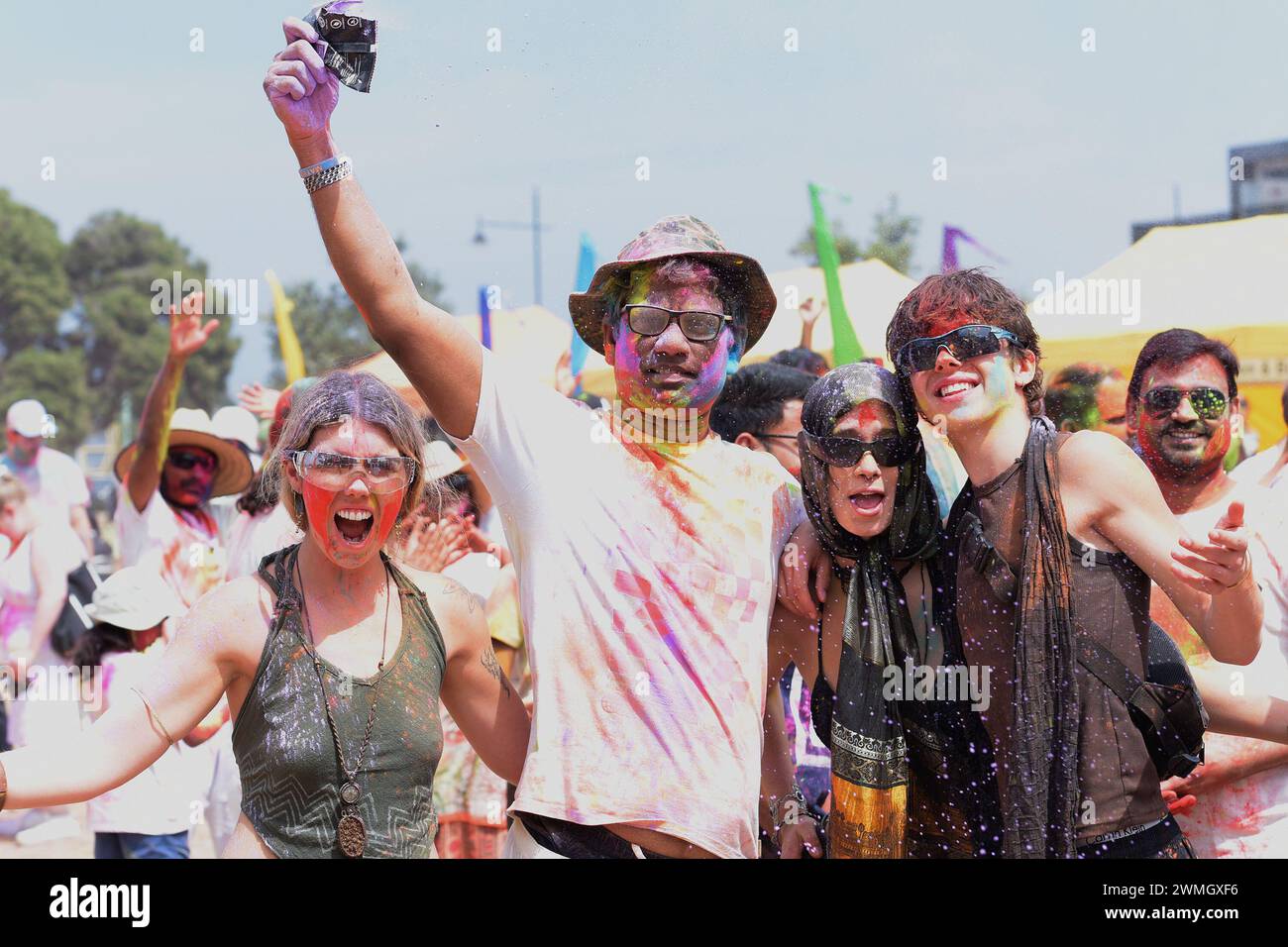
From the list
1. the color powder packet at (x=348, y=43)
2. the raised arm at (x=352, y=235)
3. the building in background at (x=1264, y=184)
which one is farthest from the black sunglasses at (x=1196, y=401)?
the building in background at (x=1264, y=184)

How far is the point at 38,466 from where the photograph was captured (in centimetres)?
846

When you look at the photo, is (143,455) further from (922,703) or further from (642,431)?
(922,703)

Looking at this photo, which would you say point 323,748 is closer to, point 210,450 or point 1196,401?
point 1196,401

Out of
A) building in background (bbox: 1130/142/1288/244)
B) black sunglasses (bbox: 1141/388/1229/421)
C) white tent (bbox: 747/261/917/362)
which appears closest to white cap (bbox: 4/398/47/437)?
white tent (bbox: 747/261/917/362)

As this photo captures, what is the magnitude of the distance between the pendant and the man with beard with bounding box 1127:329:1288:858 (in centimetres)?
197

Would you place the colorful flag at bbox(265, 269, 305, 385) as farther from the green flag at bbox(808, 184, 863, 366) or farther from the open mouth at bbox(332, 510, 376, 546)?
the open mouth at bbox(332, 510, 376, 546)

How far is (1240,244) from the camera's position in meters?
8.00

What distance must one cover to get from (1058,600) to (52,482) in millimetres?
7213

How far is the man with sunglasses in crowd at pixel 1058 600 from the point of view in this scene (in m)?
2.85

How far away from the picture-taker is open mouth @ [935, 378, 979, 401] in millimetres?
2963

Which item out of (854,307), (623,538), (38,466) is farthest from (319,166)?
(38,466)

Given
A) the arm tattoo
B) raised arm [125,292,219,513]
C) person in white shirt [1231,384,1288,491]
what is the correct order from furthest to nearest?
1. raised arm [125,292,219,513]
2. person in white shirt [1231,384,1288,491]
3. the arm tattoo

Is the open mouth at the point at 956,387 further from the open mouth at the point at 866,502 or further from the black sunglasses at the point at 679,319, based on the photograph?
the black sunglasses at the point at 679,319

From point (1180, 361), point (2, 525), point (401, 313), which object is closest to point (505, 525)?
point (401, 313)
